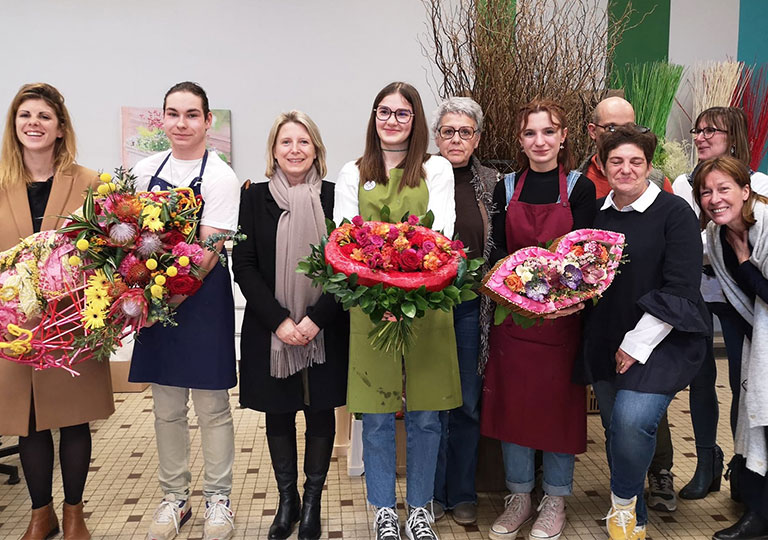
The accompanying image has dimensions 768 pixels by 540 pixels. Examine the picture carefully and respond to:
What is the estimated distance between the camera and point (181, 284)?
2.18 m

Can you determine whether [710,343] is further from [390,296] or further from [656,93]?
[656,93]

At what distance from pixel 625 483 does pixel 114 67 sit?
5.03 metres

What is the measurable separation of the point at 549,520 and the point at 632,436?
53 centimetres

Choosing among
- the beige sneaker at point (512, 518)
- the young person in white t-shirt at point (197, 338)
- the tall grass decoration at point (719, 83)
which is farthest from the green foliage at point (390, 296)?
the tall grass decoration at point (719, 83)

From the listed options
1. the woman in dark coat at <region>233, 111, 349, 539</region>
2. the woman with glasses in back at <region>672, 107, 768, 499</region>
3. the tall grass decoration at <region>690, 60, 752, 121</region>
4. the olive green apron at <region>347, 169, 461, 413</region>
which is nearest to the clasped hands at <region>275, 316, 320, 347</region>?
the woman in dark coat at <region>233, 111, 349, 539</region>

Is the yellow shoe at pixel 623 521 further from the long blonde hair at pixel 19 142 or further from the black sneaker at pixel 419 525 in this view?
the long blonde hair at pixel 19 142

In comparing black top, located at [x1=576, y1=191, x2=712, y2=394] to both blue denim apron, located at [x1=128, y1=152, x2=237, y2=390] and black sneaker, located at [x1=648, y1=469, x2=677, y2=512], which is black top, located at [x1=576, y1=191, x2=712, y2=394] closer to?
black sneaker, located at [x1=648, y1=469, x2=677, y2=512]

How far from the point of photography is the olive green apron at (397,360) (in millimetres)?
2391

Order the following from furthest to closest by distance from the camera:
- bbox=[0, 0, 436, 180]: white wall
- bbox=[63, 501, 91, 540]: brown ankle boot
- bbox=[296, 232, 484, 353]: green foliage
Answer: bbox=[0, 0, 436, 180]: white wall
bbox=[63, 501, 91, 540]: brown ankle boot
bbox=[296, 232, 484, 353]: green foliage

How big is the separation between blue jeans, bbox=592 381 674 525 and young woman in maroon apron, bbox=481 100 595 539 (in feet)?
0.56

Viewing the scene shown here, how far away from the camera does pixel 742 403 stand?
253 cm

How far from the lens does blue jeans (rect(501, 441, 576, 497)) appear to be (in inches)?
102

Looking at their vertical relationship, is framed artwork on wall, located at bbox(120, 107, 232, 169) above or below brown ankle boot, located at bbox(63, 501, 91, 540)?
above

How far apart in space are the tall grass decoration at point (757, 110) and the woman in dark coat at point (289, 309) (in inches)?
181
